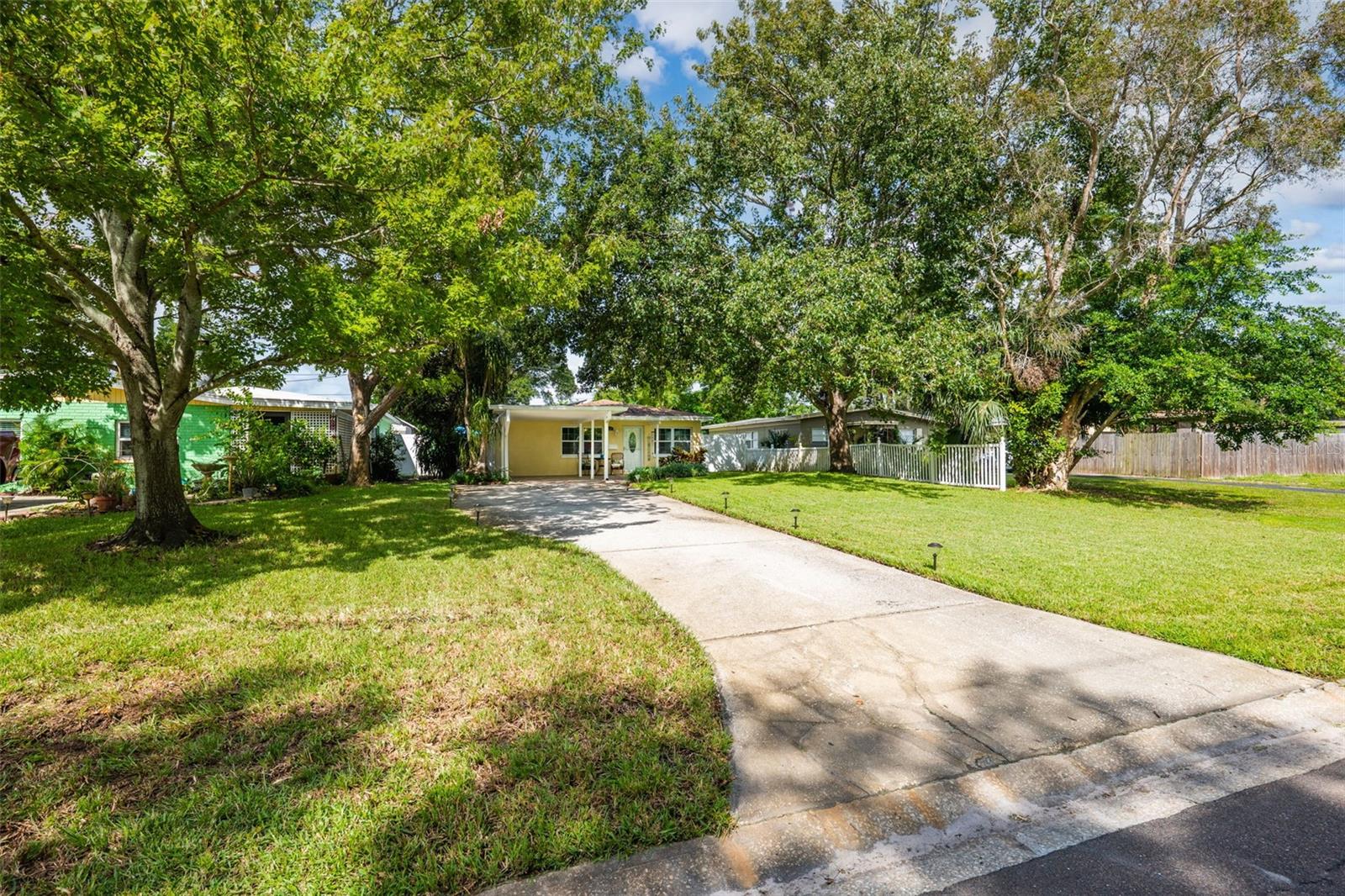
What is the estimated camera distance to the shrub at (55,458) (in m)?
12.3

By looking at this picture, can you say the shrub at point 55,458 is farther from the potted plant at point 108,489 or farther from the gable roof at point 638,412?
the gable roof at point 638,412

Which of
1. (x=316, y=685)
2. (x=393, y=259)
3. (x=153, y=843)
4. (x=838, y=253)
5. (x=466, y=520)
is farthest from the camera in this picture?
(x=838, y=253)

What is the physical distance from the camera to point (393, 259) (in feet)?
23.2

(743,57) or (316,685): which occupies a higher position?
(743,57)

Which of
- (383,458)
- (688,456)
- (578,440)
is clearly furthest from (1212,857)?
(688,456)

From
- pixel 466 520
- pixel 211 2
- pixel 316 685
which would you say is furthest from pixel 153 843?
pixel 466 520

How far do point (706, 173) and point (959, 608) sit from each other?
13609 mm

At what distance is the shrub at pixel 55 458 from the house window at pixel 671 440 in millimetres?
15786

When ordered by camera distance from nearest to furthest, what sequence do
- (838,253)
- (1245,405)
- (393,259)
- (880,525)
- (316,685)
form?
(316,685) → (393,259) → (880,525) → (1245,405) → (838,253)

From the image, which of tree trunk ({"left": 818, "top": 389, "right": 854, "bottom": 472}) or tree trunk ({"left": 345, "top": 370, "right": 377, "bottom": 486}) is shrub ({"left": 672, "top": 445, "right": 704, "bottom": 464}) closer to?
tree trunk ({"left": 818, "top": 389, "right": 854, "bottom": 472})

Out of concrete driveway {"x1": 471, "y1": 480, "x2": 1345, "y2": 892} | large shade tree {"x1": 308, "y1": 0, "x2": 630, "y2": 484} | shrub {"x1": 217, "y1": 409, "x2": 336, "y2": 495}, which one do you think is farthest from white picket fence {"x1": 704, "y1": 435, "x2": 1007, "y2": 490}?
shrub {"x1": 217, "y1": 409, "x2": 336, "y2": 495}

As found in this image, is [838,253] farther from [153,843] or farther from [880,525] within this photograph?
[153,843]

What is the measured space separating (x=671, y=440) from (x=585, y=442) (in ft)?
11.6

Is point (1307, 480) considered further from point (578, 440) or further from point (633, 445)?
point (578, 440)
